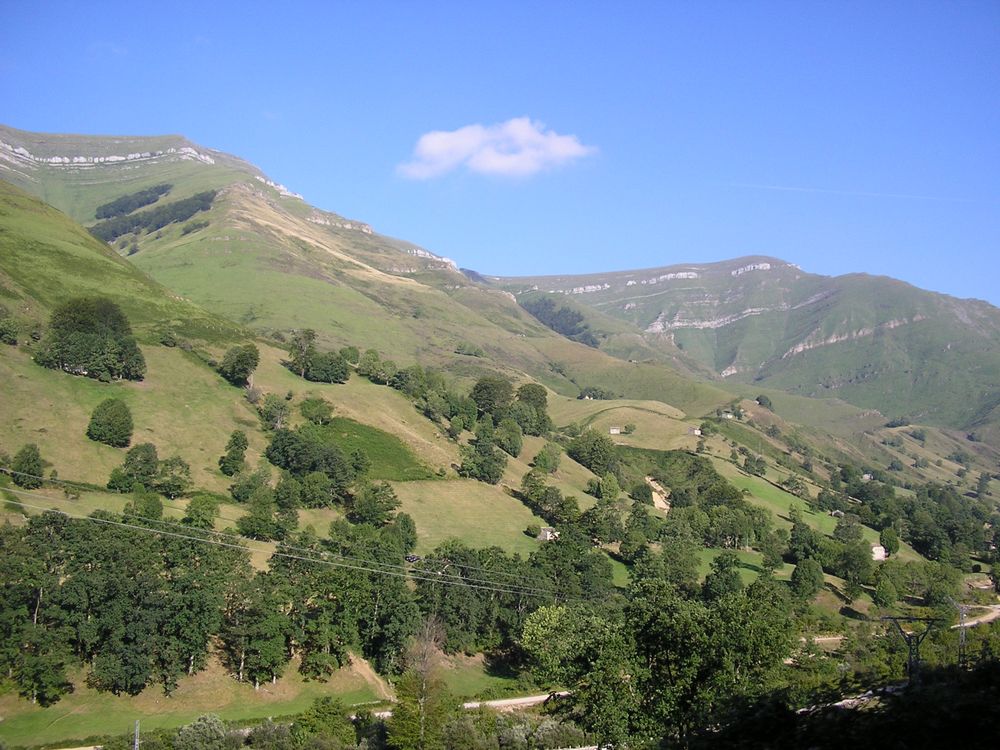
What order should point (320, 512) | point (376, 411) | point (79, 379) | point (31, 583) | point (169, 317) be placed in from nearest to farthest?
1. point (31, 583)
2. point (320, 512)
3. point (79, 379)
4. point (376, 411)
5. point (169, 317)

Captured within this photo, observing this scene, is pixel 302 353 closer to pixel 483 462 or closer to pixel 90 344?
pixel 90 344

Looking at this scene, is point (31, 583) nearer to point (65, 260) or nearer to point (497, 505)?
point (497, 505)

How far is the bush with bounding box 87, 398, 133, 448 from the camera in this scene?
8506 centimetres

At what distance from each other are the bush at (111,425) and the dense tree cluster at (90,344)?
10518 mm

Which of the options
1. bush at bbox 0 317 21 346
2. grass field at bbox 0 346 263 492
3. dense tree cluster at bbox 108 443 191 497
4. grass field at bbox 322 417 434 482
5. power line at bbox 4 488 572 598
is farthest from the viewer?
grass field at bbox 322 417 434 482

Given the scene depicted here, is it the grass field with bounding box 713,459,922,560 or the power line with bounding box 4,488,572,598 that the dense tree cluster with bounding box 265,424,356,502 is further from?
the grass field with bounding box 713,459,922,560

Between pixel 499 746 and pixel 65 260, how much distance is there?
12118 cm

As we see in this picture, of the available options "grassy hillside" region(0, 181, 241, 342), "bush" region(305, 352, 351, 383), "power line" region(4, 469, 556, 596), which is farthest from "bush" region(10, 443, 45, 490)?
"bush" region(305, 352, 351, 383)

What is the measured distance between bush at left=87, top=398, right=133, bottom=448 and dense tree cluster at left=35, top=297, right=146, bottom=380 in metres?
10.5

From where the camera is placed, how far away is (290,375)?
122m

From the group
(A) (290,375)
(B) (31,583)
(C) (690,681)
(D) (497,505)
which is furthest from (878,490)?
(B) (31,583)

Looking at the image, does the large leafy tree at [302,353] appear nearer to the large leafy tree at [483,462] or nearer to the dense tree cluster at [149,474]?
the large leafy tree at [483,462]

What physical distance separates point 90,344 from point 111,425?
56.8 feet

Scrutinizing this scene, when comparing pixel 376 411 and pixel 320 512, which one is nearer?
pixel 320 512
